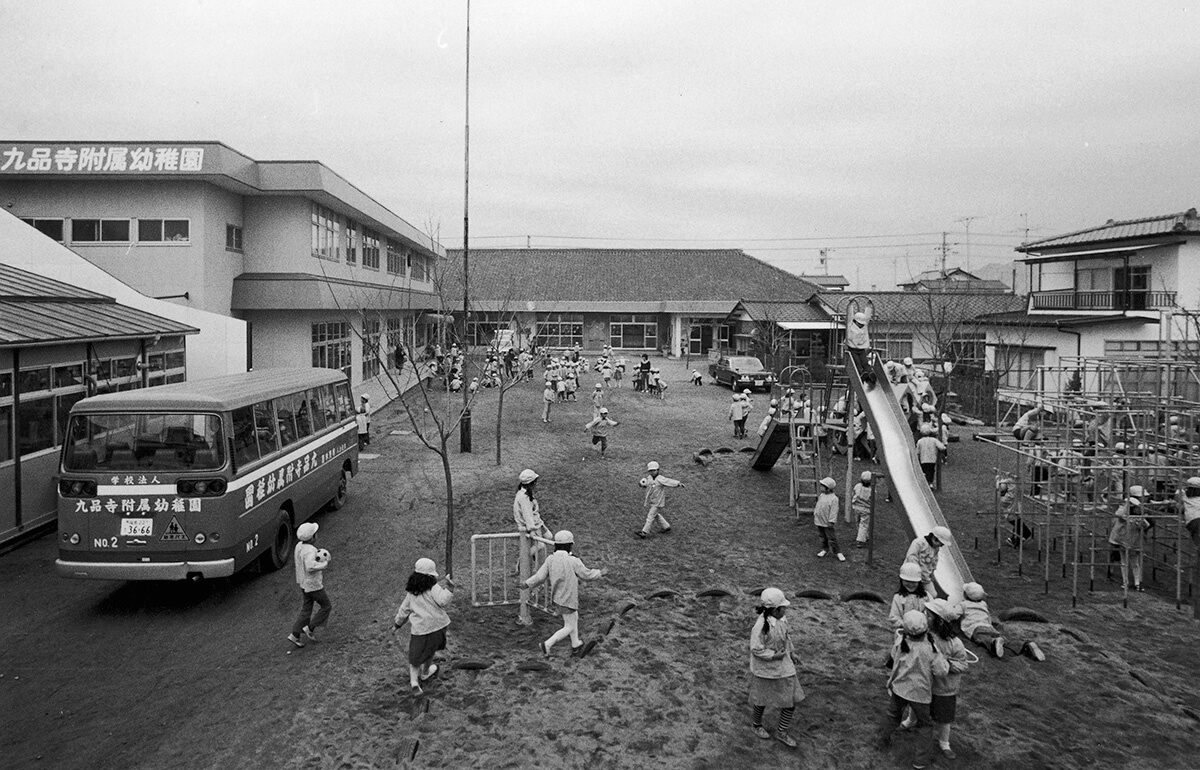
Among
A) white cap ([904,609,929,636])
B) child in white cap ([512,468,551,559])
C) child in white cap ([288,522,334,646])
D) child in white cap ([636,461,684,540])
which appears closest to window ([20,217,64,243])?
child in white cap ([636,461,684,540])

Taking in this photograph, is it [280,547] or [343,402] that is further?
[343,402]

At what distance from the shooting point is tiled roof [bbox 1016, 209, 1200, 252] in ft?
86.8

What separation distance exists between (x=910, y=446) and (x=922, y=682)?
6911 millimetres

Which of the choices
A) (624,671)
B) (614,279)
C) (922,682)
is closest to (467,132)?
(624,671)

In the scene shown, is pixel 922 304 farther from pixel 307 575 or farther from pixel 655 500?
pixel 307 575

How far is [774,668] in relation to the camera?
654cm

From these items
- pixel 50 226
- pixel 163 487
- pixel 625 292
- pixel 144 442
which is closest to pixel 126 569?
pixel 163 487

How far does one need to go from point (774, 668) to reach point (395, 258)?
34003 millimetres

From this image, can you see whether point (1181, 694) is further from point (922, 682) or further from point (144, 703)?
point (144, 703)

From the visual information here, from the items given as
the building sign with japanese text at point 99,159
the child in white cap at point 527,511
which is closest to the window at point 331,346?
the building sign with japanese text at point 99,159

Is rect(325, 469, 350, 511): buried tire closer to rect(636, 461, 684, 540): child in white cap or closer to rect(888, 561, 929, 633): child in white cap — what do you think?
rect(636, 461, 684, 540): child in white cap

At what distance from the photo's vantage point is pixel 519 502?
9.47 meters

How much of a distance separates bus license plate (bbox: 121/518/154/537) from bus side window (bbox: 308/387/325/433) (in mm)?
4044

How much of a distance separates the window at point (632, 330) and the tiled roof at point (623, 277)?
1.38 metres
